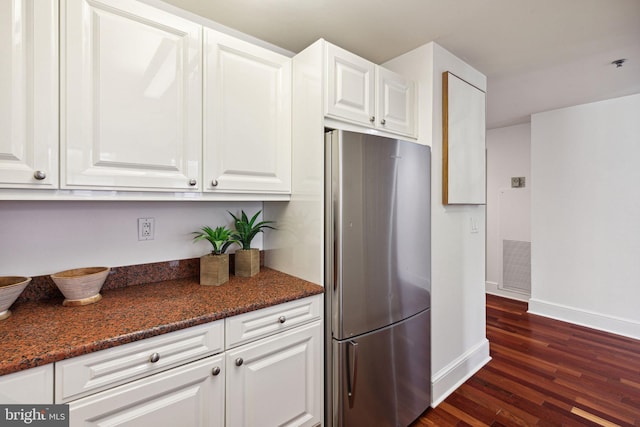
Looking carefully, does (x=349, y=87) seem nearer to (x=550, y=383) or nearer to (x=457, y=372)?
(x=457, y=372)

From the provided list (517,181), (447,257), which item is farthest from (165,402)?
(517,181)

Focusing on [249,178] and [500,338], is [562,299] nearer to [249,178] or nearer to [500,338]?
[500,338]

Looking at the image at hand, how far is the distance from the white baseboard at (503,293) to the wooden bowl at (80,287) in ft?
14.8

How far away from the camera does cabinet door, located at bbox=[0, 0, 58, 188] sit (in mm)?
1003

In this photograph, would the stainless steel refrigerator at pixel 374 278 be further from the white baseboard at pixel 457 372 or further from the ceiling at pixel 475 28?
the ceiling at pixel 475 28

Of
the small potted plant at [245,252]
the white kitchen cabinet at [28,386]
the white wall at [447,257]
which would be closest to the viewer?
the white kitchen cabinet at [28,386]

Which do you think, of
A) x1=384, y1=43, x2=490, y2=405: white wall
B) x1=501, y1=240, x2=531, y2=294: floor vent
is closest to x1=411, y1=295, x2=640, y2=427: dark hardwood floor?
x1=384, y1=43, x2=490, y2=405: white wall

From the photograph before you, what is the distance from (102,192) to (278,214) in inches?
35.5

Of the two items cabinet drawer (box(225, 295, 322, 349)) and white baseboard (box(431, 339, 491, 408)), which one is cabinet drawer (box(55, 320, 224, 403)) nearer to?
cabinet drawer (box(225, 295, 322, 349))

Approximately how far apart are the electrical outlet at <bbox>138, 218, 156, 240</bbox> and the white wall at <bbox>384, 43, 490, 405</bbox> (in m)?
1.67

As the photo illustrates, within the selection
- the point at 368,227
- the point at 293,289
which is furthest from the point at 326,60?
the point at 293,289

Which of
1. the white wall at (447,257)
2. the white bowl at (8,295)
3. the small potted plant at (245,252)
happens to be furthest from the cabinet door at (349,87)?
the white bowl at (8,295)

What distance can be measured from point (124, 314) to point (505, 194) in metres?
4.40

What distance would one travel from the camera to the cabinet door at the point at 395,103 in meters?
1.78
